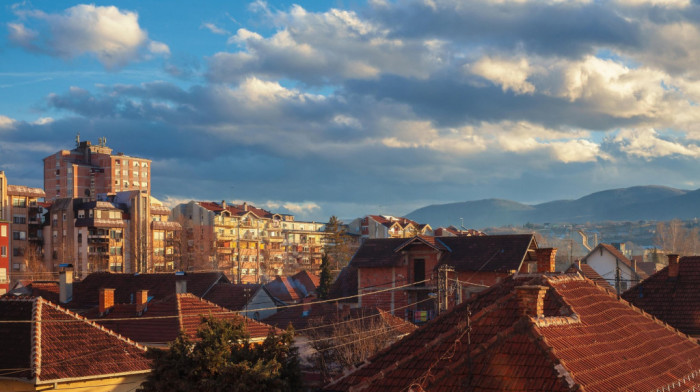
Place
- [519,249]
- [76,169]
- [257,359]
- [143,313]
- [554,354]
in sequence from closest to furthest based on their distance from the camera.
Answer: [554,354], [257,359], [143,313], [519,249], [76,169]

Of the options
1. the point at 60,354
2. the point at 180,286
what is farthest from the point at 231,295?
the point at 60,354

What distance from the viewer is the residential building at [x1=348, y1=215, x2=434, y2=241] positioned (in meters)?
154

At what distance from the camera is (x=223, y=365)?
58.0 feet

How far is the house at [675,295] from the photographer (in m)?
29.8

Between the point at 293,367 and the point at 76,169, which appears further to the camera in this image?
the point at 76,169

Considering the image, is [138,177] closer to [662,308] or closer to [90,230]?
[90,230]

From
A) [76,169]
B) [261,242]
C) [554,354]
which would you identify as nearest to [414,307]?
[554,354]

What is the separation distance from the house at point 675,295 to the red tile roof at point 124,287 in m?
26.6

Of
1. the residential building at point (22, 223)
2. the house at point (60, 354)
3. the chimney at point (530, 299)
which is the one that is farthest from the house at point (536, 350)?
the residential building at point (22, 223)

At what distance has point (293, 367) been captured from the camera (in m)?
18.4

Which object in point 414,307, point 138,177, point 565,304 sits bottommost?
point 414,307

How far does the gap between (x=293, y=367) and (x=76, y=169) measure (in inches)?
5202

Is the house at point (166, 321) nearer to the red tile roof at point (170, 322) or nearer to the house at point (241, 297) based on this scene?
the red tile roof at point (170, 322)

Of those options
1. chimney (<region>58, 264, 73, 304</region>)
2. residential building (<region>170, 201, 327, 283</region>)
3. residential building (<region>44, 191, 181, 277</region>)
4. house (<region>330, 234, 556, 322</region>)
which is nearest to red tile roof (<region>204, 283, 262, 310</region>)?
house (<region>330, 234, 556, 322</region>)
